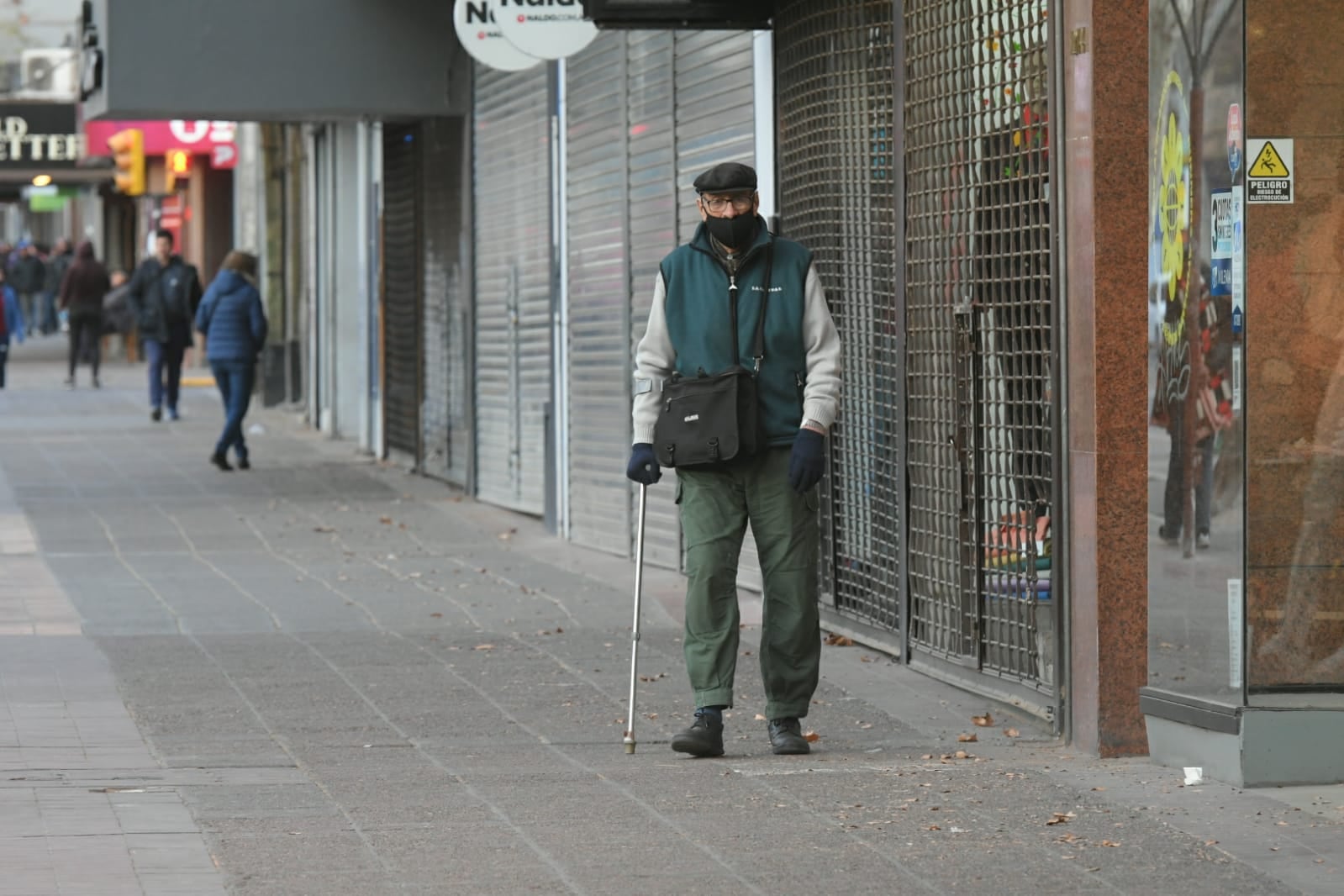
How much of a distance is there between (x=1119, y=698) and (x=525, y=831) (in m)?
2.09

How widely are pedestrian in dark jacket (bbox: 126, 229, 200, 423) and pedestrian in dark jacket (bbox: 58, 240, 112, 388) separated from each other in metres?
7.68

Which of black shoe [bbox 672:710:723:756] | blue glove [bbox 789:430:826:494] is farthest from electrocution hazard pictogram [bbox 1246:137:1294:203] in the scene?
black shoe [bbox 672:710:723:756]

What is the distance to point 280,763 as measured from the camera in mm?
7293

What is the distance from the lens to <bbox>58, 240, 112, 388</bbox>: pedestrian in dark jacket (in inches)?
1258

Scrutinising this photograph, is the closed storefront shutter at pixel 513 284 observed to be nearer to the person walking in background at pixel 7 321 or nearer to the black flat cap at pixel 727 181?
the black flat cap at pixel 727 181

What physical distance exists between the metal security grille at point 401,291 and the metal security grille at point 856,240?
8679 millimetres

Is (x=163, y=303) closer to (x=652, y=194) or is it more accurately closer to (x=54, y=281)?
(x=652, y=194)

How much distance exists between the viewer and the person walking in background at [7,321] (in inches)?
1206

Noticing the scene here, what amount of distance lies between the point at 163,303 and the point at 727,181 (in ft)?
57.4

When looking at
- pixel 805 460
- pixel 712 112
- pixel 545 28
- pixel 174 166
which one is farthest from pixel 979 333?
pixel 174 166

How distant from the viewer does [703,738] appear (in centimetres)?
744

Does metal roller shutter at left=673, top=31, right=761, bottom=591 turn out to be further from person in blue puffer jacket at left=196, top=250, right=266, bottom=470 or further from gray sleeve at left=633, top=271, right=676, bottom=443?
person in blue puffer jacket at left=196, top=250, right=266, bottom=470

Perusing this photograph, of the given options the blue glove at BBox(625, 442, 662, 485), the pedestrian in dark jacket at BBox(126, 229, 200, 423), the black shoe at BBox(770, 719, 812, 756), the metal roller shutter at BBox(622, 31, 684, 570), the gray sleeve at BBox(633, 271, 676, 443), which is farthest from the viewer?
the pedestrian in dark jacket at BBox(126, 229, 200, 423)

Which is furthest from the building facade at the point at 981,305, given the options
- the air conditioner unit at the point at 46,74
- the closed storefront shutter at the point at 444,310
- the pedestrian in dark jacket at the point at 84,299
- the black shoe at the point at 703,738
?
the air conditioner unit at the point at 46,74
